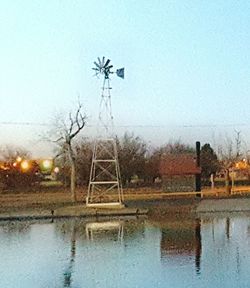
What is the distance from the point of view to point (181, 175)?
40.9 meters

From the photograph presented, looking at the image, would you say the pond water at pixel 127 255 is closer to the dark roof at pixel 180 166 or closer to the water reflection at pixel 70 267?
the water reflection at pixel 70 267

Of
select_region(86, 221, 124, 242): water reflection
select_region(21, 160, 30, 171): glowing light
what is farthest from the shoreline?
select_region(21, 160, 30, 171): glowing light

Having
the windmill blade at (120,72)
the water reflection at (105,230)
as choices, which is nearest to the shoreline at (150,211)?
the water reflection at (105,230)

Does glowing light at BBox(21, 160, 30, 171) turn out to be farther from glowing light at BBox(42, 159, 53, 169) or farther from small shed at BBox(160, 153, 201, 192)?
small shed at BBox(160, 153, 201, 192)

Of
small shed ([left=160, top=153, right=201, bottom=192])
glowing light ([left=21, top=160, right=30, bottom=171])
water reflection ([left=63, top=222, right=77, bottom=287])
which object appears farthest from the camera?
glowing light ([left=21, top=160, right=30, bottom=171])

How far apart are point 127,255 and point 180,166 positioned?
89.2ft

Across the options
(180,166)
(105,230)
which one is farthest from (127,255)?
(180,166)

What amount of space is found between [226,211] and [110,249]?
1460 centimetres

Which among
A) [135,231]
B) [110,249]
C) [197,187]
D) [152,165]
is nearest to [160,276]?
[110,249]

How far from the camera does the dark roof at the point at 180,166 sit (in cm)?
4069

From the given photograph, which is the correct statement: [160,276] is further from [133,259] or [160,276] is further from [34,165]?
[34,165]

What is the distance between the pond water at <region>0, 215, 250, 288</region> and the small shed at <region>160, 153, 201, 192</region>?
17240mm

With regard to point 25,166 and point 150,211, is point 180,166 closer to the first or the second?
point 150,211

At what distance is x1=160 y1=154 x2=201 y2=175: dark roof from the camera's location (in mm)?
40688
